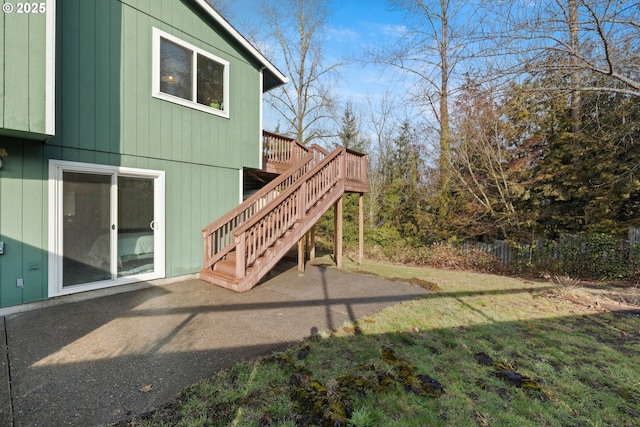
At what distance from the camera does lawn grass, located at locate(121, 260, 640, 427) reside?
6.97 feet

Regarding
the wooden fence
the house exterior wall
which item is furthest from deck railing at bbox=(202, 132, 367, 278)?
the wooden fence

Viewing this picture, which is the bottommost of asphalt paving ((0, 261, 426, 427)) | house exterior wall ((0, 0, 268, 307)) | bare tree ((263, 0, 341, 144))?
asphalt paving ((0, 261, 426, 427))

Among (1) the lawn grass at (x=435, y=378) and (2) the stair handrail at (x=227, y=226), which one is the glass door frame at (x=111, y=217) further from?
(1) the lawn grass at (x=435, y=378)

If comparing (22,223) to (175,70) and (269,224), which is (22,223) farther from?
(175,70)

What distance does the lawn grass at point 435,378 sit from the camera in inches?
83.6

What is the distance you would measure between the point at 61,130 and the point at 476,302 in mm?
6858

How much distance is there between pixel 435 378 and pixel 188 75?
6336mm

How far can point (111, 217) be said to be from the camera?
4.80 metres

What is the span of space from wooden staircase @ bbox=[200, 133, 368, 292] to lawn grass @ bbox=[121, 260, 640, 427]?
214cm

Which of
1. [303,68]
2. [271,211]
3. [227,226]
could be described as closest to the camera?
[271,211]

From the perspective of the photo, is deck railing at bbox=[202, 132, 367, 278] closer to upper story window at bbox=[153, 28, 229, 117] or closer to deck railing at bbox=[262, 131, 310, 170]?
deck railing at bbox=[262, 131, 310, 170]

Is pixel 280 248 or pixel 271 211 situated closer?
pixel 271 211

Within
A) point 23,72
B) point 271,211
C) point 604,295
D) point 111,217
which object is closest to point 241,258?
point 271,211

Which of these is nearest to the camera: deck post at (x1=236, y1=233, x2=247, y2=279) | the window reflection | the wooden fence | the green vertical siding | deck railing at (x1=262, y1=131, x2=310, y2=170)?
the green vertical siding
